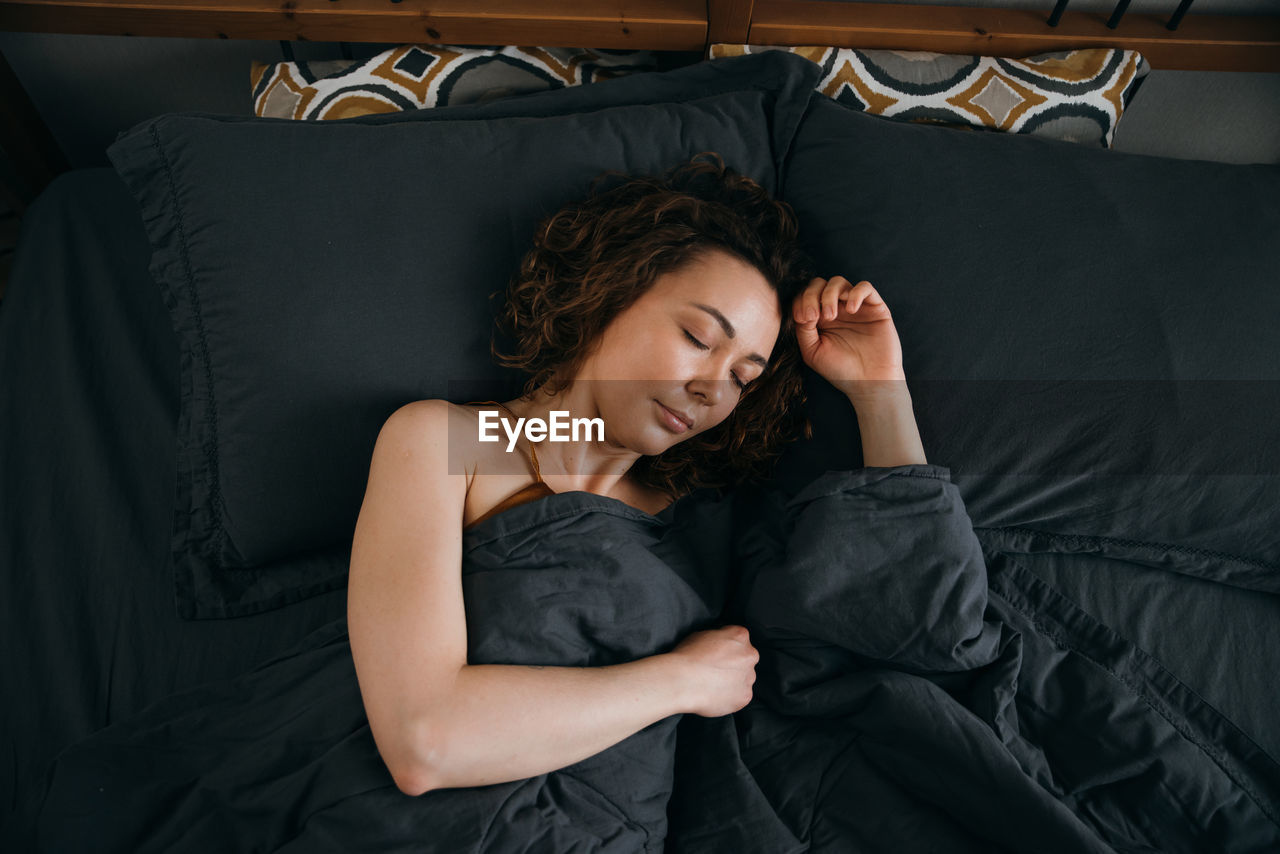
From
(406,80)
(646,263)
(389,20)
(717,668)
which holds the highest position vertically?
(389,20)

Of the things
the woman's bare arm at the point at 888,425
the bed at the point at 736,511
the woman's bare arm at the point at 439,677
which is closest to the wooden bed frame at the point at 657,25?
the bed at the point at 736,511

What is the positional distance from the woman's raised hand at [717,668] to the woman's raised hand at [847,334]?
408 millimetres

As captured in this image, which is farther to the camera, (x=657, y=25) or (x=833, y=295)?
(x=657, y=25)

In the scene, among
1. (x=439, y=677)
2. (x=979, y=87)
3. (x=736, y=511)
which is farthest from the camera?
(x=979, y=87)

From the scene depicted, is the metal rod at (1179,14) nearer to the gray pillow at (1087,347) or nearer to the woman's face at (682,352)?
the gray pillow at (1087,347)

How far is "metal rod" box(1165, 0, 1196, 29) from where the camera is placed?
1392 mm

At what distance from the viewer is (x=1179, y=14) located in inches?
55.7

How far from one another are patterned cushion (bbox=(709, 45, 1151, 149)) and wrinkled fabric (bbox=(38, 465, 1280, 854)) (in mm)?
704

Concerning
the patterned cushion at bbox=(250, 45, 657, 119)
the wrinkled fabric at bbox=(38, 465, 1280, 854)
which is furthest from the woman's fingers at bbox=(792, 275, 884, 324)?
the patterned cushion at bbox=(250, 45, 657, 119)

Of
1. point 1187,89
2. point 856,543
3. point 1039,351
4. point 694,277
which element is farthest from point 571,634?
point 1187,89

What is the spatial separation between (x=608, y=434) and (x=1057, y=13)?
1.17m

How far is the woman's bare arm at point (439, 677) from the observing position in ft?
2.73

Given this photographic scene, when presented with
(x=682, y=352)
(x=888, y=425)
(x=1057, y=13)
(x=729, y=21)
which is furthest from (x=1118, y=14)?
(x=682, y=352)

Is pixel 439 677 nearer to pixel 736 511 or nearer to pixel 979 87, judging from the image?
pixel 736 511
